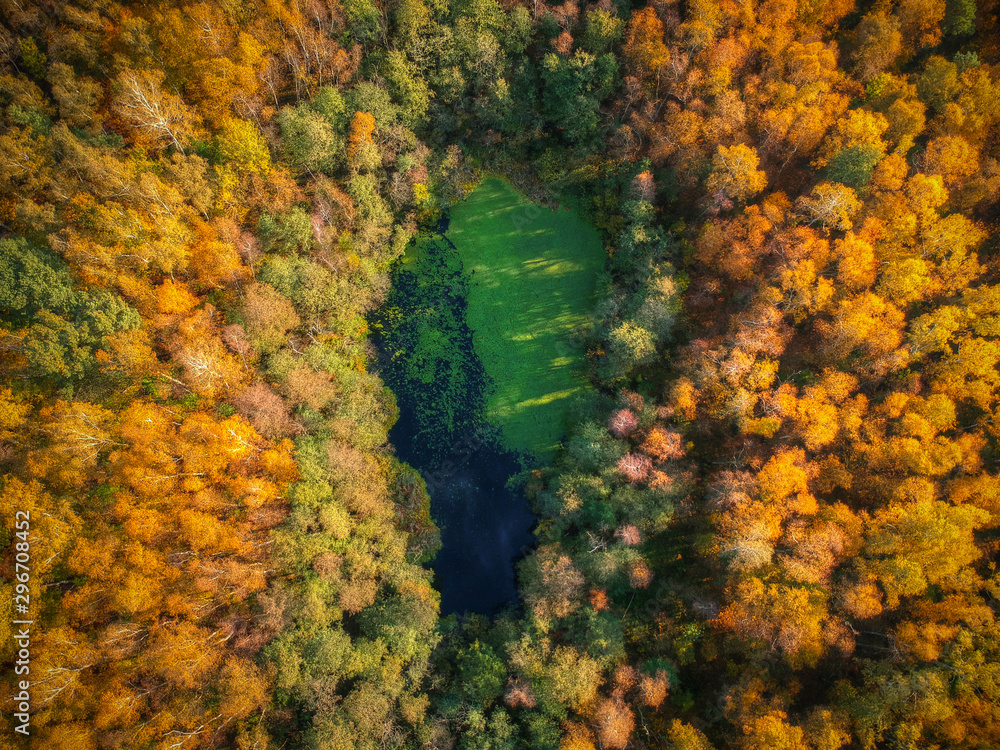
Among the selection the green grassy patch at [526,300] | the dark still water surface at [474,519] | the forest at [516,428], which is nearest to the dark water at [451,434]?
the dark still water surface at [474,519]

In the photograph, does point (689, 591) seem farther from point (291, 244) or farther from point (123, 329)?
point (123, 329)

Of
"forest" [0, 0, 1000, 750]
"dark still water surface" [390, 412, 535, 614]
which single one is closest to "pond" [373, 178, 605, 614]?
"dark still water surface" [390, 412, 535, 614]

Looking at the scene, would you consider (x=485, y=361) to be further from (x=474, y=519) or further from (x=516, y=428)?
(x=474, y=519)

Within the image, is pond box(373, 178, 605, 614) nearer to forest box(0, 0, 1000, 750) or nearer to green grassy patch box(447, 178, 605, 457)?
green grassy patch box(447, 178, 605, 457)

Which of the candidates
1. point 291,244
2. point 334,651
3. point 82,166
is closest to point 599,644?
point 334,651

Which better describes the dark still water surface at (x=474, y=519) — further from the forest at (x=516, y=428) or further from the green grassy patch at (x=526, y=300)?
the green grassy patch at (x=526, y=300)

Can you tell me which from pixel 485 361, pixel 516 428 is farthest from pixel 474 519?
pixel 485 361
